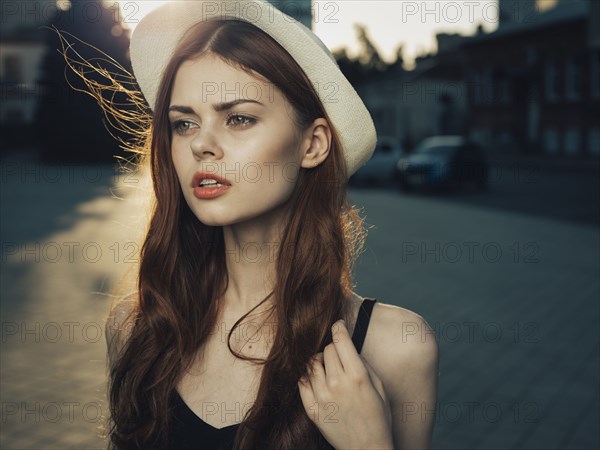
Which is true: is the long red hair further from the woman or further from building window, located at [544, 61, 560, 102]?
building window, located at [544, 61, 560, 102]

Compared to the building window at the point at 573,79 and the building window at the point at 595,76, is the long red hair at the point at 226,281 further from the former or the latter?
the building window at the point at 573,79

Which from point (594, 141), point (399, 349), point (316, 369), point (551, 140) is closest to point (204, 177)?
point (316, 369)

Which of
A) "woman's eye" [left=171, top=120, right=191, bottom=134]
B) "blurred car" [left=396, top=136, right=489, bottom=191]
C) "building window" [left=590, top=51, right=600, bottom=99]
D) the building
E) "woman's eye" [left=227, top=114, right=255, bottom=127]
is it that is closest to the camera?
"woman's eye" [left=227, top=114, right=255, bottom=127]

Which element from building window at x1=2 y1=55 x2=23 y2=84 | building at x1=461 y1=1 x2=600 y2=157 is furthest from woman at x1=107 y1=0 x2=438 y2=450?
building window at x1=2 y1=55 x2=23 y2=84

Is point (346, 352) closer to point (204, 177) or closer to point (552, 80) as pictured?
point (204, 177)

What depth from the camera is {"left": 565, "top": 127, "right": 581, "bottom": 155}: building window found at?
33906 mm

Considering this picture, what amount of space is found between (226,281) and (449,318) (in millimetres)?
5318

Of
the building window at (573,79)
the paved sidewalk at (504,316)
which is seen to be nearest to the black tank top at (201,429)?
the paved sidewalk at (504,316)

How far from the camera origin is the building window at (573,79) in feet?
111

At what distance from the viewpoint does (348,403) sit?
1782mm

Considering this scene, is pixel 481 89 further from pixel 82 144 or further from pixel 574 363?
pixel 574 363

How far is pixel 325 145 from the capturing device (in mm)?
2238

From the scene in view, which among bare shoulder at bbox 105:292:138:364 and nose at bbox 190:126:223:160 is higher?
nose at bbox 190:126:223:160

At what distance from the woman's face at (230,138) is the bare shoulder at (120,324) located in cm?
52
